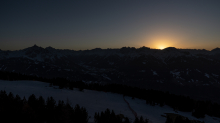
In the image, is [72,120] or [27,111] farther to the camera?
[72,120]

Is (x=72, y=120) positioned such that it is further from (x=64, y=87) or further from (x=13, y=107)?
(x=64, y=87)

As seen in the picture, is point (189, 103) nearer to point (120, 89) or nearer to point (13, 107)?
point (120, 89)

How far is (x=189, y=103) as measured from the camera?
230ft

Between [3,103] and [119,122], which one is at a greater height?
[3,103]

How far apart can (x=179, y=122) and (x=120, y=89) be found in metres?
55.8

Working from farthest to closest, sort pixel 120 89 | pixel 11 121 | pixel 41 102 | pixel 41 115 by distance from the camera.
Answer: pixel 120 89, pixel 41 102, pixel 41 115, pixel 11 121

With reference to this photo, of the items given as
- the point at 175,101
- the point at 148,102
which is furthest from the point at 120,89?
the point at 175,101

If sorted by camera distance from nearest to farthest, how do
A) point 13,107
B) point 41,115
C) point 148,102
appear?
point 13,107, point 41,115, point 148,102

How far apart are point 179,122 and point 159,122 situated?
1162cm

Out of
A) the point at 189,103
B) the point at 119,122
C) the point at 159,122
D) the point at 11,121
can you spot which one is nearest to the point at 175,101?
the point at 189,103

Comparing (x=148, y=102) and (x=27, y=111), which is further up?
(x=27, y=111)

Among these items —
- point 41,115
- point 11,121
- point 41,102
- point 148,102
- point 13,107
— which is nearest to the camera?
point 11,121

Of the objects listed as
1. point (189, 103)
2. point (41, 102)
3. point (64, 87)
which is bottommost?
point (189, 103)

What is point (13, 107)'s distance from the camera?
23.7 metres
